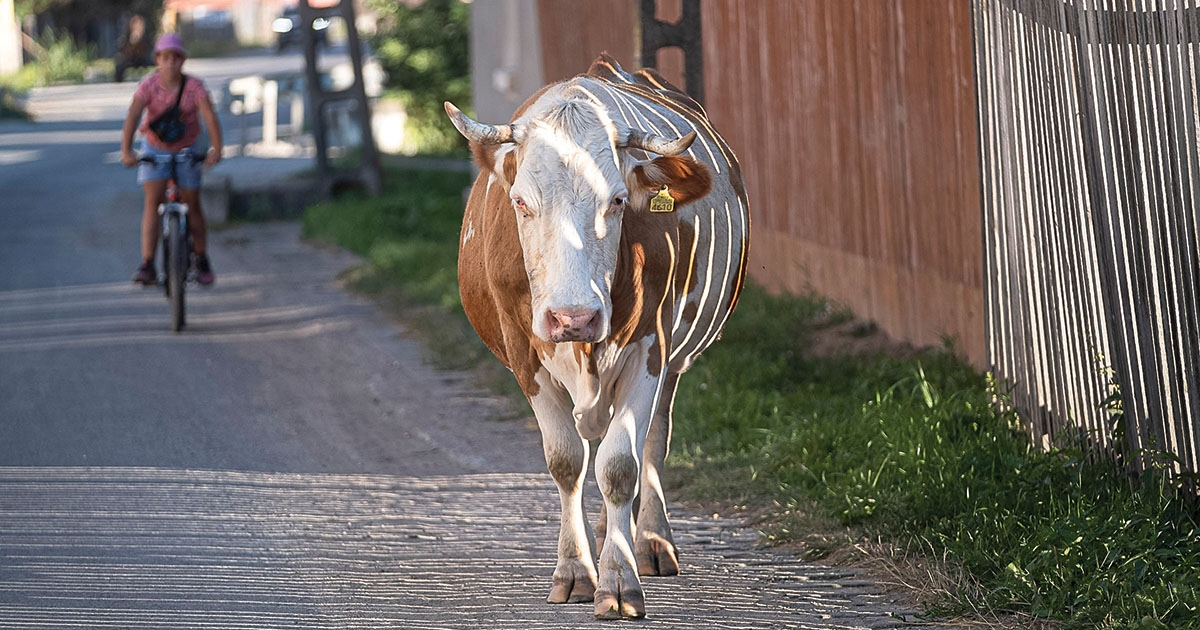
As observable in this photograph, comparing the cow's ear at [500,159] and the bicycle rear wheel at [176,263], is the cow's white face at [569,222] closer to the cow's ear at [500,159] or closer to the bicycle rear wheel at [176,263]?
the cow's ear at [500,159]

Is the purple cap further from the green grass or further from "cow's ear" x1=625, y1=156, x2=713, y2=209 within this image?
"cow's ear" x1=625, y1=156, x2=713, y2=209

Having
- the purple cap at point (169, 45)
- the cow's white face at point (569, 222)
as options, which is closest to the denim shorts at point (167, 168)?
the purple cap at point (169, 45)

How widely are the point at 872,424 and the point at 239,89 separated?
1993 cm

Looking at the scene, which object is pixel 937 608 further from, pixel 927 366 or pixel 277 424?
pixel 277 424

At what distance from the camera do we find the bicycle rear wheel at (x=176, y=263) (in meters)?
10.7

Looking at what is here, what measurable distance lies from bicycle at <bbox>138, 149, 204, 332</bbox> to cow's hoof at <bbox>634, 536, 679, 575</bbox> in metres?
6.03

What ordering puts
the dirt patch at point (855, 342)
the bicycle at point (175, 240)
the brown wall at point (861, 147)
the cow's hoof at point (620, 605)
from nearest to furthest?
the cow's hoof at point (620, 605)
the brown wall at point (861, 147)
the dirt patch at point (855, 342)
the bicycle at point (175, 240)

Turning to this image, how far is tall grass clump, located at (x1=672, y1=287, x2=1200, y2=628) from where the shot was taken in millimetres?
4895

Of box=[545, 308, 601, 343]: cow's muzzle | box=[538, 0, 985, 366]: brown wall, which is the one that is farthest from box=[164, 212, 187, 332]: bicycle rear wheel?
box=[545, 308, 601, 343]: cow's muzzle

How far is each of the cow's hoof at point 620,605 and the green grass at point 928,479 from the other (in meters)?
0.99

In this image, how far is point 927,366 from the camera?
7.88 meters

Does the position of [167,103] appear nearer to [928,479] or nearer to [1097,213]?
[928,479]

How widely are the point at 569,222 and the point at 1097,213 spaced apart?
2.23 meters

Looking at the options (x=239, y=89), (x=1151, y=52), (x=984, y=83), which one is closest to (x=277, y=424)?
(x=984, y=83)
